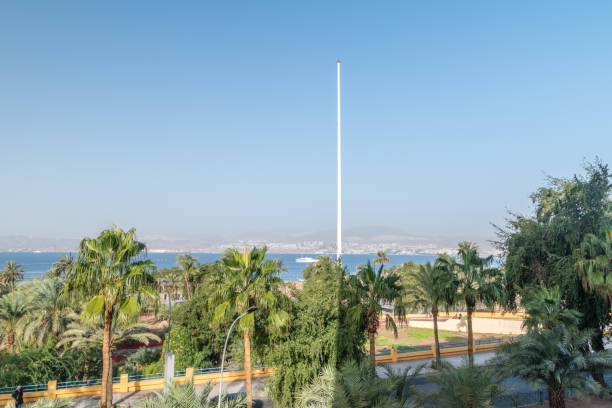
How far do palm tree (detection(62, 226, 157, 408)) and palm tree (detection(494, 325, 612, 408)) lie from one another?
15862 millimetres

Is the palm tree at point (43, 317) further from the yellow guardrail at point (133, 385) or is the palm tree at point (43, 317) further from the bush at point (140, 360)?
the yellow guardrail at point (133, 385)

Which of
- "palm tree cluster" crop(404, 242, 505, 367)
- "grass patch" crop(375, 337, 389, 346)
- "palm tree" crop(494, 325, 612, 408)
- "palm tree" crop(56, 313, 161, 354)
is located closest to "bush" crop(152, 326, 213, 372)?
"palm tree" crop(56, 313, 161, 354)

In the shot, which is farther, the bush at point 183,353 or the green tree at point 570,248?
the bush at point 183,353

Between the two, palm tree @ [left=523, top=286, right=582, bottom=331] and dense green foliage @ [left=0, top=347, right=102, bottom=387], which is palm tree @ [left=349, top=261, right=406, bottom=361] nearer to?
palm tree @ [left=523, top=286, right=582, bottom=331]

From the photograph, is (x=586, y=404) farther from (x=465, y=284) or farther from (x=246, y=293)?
(x=246, y=293)

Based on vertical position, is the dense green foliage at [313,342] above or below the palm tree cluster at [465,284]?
below

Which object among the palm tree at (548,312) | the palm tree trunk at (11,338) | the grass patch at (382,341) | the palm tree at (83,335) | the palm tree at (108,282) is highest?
the palm tree at (108,282)

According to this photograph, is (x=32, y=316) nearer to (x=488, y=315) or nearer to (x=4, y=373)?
(x=4, y=373)

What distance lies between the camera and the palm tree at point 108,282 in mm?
16266

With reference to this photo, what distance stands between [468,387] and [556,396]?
603cm

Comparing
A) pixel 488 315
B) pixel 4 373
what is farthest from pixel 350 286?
pixel 488 315

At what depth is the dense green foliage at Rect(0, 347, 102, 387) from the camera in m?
22.9

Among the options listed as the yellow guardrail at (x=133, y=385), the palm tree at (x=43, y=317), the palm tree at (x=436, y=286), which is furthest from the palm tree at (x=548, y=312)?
the palm tree at (x=43, y=317)

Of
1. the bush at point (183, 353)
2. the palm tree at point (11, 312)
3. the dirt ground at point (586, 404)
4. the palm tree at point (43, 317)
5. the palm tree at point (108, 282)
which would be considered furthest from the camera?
the palm tree at point (11, 312)
